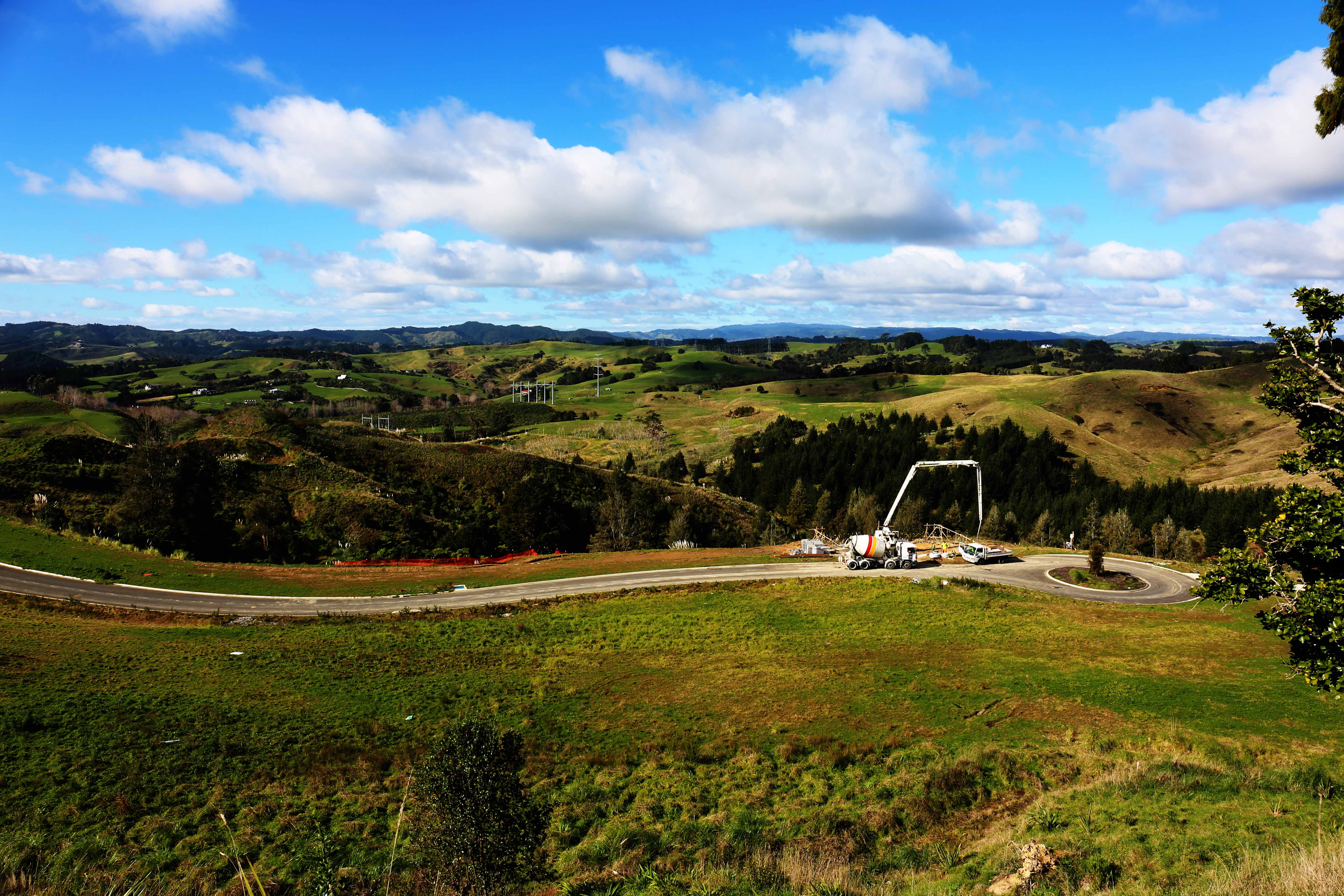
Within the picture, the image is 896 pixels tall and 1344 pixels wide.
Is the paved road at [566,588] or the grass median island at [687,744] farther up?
the grass median island at [687,744]

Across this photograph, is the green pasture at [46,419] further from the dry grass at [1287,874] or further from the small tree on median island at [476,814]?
the dry grass at [1287,874]

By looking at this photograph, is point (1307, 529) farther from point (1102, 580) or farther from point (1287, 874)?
point (1102, 580)

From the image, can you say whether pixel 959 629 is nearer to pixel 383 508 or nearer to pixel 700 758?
pixel 700 758

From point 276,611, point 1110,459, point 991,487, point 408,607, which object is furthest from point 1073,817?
point 1110,459

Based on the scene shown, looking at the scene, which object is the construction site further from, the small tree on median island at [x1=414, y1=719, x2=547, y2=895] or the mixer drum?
the small tree on median island at [x1=414, y1=719, x2=547, y2=895]

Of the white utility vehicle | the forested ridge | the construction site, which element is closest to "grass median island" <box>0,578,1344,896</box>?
the construction site

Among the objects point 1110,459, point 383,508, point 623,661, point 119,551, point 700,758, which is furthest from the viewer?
point 1110,459

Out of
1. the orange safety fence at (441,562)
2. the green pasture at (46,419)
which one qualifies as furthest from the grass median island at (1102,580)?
the green pasture at (46,419)
